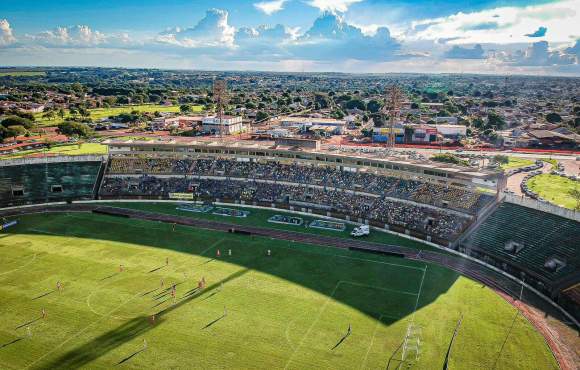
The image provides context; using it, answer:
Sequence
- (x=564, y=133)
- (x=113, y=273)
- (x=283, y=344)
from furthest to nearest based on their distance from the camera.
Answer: (x=564, y=133)
(x=113, y=273)
(x=283, y=344)

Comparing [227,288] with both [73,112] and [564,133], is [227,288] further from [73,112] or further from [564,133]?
[73,112]

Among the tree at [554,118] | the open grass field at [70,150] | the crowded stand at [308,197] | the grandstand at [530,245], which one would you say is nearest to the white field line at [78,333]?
the crowded stand at [308,197]

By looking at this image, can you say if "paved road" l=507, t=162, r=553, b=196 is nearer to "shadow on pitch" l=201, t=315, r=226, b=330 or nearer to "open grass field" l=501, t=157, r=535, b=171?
"open grass field" l=501, t=157, r=535, b=171

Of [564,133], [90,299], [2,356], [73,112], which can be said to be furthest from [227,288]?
[73,112]

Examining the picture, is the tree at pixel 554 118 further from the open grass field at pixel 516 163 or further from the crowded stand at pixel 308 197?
the crowded stand at pixel 308 197

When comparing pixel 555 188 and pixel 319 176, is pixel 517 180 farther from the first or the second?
pixel 319 176

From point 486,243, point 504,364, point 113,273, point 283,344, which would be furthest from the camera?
point 486,243
